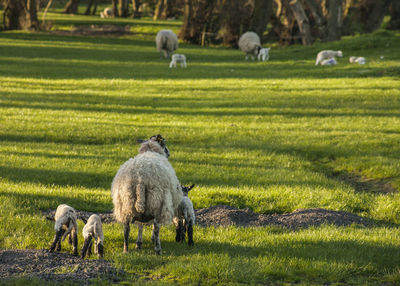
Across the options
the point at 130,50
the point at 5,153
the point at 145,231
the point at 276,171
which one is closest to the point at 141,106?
the point at 5,153

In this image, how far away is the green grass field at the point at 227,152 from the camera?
671 centimetres

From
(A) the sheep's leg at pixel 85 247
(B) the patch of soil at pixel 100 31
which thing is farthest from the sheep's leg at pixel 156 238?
(B) the patch of soil at pixel 100 31

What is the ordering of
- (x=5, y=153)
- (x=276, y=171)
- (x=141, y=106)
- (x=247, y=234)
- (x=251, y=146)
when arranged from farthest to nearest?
(x=141, y=106), (x=251, y=146), (x=5, y=153), (x=276, y=171), (x=247, y=234)

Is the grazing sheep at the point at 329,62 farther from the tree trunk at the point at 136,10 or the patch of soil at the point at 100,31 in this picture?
the tree trunk at the point at 136,10

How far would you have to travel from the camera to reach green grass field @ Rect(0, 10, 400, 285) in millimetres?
6715

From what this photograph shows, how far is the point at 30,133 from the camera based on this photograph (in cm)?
1559

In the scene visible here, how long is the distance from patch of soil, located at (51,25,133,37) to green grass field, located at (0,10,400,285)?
73.7ft

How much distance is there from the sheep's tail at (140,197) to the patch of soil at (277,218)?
2.12 m

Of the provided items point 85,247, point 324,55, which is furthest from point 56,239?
point 324,55

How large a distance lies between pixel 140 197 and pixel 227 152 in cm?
769

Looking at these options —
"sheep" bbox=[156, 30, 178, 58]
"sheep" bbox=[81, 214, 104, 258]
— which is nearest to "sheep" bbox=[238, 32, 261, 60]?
"sheep" bbox=[156, 30, 178, 58]

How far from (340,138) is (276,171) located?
149 inches

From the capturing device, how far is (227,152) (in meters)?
14.2

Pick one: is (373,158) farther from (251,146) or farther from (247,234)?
(247,234)
